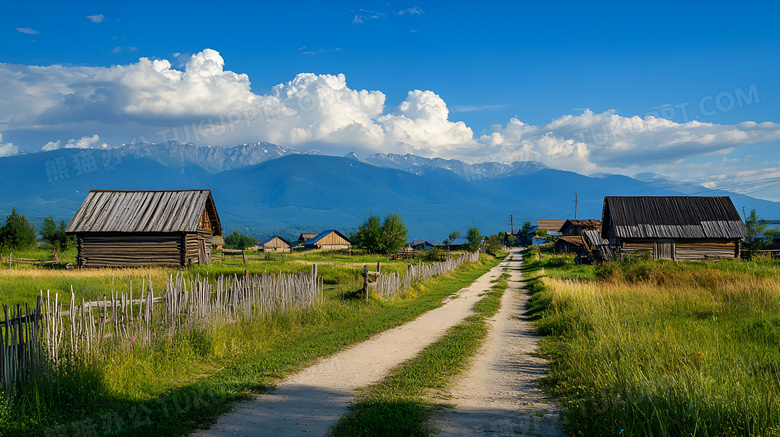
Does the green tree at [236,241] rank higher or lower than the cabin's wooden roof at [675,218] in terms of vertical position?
lower

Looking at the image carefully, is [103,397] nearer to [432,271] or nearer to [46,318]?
[46,318]

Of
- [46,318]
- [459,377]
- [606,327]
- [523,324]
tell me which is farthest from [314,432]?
[523,324]

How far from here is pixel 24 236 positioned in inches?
2104

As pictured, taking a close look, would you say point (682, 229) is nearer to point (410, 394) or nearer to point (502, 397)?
point (502, 397)

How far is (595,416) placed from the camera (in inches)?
219

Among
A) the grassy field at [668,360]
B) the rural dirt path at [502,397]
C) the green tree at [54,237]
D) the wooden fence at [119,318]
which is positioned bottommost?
the rural dirt path at [502,397]

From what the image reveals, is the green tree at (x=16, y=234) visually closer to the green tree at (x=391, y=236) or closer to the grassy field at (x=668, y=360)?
the green tree at (x=391, y=236)

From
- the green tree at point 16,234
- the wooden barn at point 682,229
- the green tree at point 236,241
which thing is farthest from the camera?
the green tree at point 236,241

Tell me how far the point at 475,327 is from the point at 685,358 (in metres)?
6.77

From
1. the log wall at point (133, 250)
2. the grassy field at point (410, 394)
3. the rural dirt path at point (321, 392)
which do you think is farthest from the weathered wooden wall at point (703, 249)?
the log wall at point (133, 250)

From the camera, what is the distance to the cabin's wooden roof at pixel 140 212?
32375mm

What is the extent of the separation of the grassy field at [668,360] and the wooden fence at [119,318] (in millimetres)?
7698

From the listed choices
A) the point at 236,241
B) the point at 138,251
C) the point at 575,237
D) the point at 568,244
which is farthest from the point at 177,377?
the point at 236,241

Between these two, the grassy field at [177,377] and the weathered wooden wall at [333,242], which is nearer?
the grassy field at [177,377]
